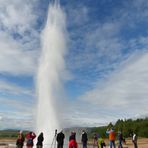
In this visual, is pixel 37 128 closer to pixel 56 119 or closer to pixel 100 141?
pixel 56 119

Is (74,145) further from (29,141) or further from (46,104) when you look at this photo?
(46,104)

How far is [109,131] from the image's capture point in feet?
90.0

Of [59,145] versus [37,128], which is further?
[37,128]

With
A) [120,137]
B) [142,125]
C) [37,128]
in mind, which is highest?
[142,125]

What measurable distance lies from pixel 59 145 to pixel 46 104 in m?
18.6

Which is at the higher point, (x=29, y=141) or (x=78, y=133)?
(x=78, y=133)

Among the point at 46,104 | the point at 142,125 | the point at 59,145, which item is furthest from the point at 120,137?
the point at 142,125

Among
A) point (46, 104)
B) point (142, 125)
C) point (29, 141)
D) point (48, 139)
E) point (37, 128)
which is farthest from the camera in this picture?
point (142, 125)

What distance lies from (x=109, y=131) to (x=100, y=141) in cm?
163

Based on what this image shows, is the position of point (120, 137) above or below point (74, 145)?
above

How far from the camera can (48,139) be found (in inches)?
1437

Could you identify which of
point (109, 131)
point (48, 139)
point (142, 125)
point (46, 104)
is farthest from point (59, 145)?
point (142, 125)

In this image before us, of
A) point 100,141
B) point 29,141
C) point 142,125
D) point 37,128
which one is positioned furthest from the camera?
point 142,125

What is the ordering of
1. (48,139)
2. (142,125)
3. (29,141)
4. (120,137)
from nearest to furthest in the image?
(29,141) → (120,137) → (48,139) → (142,125)
